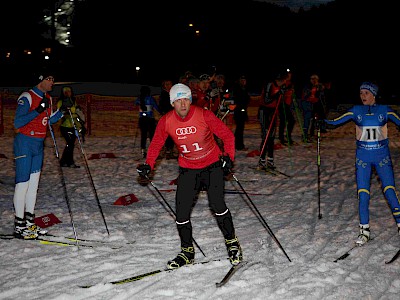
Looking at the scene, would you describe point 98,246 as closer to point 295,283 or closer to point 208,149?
point 208,149

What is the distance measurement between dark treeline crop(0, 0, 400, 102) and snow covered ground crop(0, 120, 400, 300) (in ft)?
100

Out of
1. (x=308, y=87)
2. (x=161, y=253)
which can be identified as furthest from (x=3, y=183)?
(x=308, y=87)

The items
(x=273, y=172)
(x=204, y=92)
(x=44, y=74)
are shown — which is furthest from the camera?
(x=273, y=172)

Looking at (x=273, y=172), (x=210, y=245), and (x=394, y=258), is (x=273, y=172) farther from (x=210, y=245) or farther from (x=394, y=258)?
(x=394, y=258)

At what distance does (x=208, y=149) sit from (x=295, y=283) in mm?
1576

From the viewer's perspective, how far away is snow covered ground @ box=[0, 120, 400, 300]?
4598mm

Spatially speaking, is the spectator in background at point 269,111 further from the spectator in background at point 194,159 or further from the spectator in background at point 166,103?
the spectator in background at point 194,159

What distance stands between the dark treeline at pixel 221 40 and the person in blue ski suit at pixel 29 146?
111 ft

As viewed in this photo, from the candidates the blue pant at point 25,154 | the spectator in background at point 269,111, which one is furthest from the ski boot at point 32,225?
the spectator in background at point 269,111

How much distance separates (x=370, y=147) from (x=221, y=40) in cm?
5391

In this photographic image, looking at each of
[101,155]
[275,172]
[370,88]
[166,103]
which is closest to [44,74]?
[370,88]

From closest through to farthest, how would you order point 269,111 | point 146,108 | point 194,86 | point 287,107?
point 194,86, point 269,111, point 146,108, point 287,107

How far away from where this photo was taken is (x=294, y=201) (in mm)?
8258

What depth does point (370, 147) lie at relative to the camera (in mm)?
5844
